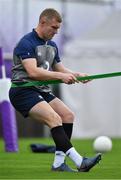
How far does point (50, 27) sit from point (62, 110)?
105 cm

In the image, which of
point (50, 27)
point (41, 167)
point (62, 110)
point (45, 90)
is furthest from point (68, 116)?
point (50, 27)

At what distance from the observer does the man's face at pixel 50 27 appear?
32.7ft

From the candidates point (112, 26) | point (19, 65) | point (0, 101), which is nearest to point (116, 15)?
point (112, 26)

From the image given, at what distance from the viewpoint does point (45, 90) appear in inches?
407

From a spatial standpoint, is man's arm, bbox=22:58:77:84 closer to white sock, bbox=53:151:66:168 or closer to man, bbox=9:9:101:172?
man, bbox=9:9:101:172

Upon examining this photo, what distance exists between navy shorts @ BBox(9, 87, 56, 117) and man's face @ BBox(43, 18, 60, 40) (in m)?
0.68

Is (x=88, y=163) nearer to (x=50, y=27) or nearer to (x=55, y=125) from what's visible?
(x=55, y=125)

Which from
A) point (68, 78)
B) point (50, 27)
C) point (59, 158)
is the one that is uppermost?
point (50, 27)

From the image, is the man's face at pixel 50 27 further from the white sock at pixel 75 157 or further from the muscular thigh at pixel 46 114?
the white sock at pixel 75 157

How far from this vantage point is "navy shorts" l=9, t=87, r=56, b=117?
32.8ft

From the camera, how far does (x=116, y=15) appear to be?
23016 millimetres

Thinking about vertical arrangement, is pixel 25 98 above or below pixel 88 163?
above

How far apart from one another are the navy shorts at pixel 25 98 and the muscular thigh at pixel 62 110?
16 cm

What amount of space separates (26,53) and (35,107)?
2.16ft
